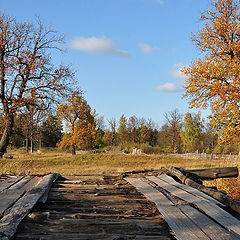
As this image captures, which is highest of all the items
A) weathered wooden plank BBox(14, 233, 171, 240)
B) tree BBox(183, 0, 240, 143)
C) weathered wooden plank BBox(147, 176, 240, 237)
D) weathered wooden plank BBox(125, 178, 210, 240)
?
tree BBox(183, 0, 240, 143)

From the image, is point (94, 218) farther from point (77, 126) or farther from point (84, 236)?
point (77, 126)

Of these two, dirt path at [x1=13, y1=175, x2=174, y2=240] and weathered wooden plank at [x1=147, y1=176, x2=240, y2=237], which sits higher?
weathered wooden plank at [x1=147, y1=176, x2=240, y2=237]

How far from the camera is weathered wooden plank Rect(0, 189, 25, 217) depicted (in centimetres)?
361

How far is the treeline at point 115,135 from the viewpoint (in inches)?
1415

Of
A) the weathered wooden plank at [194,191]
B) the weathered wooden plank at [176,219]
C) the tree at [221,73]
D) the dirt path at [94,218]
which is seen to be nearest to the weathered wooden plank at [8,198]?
the dirt path at [94,218]

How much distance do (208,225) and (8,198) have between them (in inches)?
115

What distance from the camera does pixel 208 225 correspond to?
2.91 meters

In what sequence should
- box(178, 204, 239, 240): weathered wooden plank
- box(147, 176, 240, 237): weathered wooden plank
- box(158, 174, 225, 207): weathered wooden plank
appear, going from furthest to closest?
1. box(158, 174, 225, 207): weathered wooden plank
2. box(147, 176, 240, 237): weathered wooden plank
3. box(178, 204, 239, 240): weathered wooden plank

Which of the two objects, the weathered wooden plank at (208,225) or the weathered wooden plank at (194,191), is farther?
the weathered wooden plank at (194,191)

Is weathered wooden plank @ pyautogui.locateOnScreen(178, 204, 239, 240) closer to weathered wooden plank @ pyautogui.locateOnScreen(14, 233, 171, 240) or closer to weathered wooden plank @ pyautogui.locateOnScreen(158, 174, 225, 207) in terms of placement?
weathered wooden plank @ pyautogui.locateOnScreen(14, 233, 171, 240)

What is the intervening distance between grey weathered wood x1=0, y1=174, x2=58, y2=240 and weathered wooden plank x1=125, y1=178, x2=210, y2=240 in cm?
170

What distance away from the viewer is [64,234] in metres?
2.75

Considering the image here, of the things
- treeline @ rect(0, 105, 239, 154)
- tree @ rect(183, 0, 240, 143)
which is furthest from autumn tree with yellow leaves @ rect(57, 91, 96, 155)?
tree @ rect(183, 0, 240, 143)

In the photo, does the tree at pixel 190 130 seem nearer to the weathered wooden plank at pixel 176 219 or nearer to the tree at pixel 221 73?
the tree at pixel 221 73
